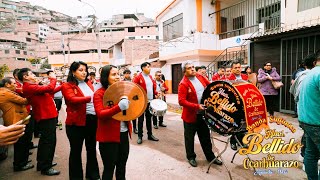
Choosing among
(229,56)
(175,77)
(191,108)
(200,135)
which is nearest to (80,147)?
(191,108)

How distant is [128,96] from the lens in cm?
276

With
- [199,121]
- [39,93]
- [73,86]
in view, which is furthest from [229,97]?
[39,93]

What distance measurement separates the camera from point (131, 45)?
32844mm

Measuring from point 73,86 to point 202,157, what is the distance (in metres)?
2.97

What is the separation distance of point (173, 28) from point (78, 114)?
15207 mm

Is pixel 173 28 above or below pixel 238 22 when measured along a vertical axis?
above

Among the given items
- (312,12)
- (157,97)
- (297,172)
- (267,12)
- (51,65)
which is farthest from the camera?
(51,65)

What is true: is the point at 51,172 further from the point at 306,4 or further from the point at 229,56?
the point at 229,56

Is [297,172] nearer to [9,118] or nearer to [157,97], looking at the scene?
[157,97]

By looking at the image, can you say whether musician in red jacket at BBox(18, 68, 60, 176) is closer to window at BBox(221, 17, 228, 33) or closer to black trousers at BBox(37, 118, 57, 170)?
black trousers at BBox(37, 118, 57, 170)

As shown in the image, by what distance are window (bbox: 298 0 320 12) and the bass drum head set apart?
286 inches

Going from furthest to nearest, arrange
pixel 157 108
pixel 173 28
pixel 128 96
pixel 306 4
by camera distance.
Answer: pixel 173 28 < pixel 306 4 < pixel 157 108 < pixel 128 96

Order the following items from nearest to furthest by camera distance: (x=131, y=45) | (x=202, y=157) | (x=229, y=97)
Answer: (x=229, y=97), (x=202, y=157), (x=131, y=45)

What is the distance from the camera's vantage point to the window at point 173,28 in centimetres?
1646
